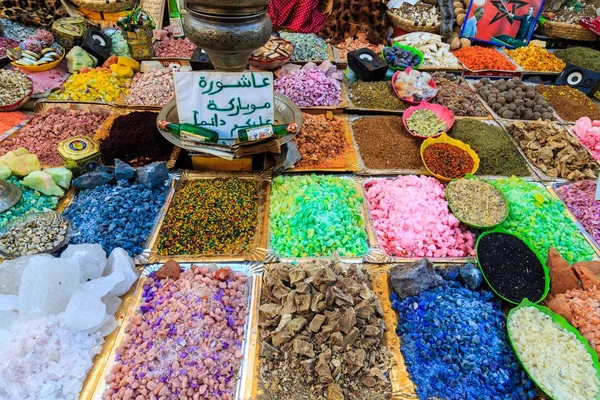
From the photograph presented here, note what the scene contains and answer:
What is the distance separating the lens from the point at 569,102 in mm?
3393

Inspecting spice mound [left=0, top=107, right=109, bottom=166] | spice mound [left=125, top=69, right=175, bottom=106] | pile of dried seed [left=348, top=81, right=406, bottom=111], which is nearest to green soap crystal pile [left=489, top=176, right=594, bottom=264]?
pile of dried seed [left=348, top=81, right=406, bottom=111]

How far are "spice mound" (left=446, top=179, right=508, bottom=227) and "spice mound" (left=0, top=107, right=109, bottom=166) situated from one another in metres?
2.47

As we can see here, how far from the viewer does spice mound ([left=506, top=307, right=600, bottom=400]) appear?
147cm

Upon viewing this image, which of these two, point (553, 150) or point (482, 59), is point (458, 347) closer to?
point (553, 150)

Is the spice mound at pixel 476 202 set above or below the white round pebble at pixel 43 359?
above

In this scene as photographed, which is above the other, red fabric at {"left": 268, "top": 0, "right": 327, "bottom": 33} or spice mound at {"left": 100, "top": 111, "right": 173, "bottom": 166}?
red fabric at {"left": 268, "top": 0, "right": 327, "bottom": 33}

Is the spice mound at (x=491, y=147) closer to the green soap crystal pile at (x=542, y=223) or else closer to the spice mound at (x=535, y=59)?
the green soap crystal pile at (x=542, y=223)

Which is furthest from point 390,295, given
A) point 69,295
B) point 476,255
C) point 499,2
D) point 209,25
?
point 499,2

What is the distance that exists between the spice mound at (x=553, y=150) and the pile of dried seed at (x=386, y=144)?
0.82 m

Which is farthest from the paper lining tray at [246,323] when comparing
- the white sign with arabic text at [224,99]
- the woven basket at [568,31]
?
the woven basket at [568,31]

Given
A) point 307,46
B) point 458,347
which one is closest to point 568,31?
point 307,46

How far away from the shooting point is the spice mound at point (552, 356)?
1.47 metres

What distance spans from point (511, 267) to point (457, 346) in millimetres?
575

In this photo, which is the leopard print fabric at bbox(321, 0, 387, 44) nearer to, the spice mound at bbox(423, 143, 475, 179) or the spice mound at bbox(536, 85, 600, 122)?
the spice mound at bbox(536, 85, 600, 122)
